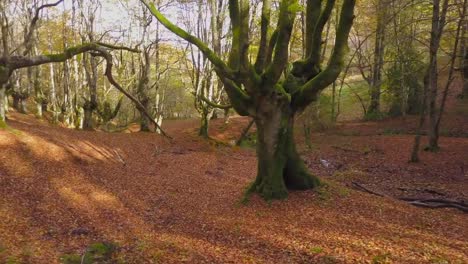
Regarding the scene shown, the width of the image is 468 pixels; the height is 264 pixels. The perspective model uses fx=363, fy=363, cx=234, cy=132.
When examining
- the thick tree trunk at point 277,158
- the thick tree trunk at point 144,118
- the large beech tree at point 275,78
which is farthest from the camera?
the thick tree trunk at point 144,118

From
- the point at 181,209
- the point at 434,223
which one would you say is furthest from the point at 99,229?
the point at 434,223

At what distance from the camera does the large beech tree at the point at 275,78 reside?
784 cm

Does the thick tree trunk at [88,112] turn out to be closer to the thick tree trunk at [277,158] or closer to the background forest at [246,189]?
the background forest at [246,189]

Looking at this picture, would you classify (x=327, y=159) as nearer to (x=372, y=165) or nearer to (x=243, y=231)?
(x=372, y=165)

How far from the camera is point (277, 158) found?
28.1 feet

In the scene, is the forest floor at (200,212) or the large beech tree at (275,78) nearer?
the forest floor at (200,212)

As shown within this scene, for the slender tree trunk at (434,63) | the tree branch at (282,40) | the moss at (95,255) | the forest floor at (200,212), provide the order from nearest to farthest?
the moss at (95,255) → the forest floor at (200,212) → the tree branch at (282,40) → the slender tree trunk at (434,63)

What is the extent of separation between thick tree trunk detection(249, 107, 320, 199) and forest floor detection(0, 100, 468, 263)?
1.02 ft

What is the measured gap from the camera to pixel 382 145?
17.7 meters

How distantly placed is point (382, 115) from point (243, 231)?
20.5 metres

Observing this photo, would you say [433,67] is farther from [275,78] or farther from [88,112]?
[88,112]

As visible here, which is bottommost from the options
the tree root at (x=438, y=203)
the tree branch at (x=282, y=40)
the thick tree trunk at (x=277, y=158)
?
the tree root at (x=438, y=203)

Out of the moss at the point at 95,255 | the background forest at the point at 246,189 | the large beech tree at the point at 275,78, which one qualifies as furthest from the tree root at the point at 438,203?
Result: the moss at the point at 95,255

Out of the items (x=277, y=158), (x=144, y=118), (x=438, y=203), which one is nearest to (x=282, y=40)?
(x=277, y=158)
